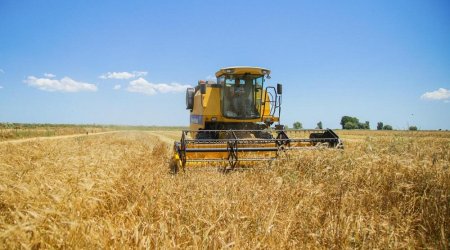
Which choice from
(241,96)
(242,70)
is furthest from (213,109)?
(242,70)

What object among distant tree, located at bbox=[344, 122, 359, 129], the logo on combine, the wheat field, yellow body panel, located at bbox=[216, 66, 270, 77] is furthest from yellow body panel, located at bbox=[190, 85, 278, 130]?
distant tree, located at bbox=[344, 122, 359, 129]

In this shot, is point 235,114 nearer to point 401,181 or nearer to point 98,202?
point 401,181

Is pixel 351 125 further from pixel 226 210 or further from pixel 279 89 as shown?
pixel 226 210

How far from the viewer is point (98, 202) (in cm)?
316

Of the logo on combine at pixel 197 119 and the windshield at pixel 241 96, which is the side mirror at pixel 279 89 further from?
the logo on combine at pixel 197 119

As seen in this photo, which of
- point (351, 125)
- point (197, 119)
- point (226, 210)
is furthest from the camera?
point (351, 125)

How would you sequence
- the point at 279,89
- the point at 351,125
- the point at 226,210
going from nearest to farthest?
the point at 226,210
the point at 279,89
the point at 351,125

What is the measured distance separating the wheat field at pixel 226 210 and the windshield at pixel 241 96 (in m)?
4.58

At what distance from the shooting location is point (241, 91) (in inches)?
364

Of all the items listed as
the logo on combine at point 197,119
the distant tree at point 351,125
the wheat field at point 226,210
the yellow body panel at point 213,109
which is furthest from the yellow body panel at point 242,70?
the distant tree at point 351,125

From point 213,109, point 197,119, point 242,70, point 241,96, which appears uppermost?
point 242,70

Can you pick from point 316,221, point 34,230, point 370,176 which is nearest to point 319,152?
point 370,176

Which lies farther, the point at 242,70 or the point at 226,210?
the point at 242,70

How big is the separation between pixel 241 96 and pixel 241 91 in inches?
5.8
